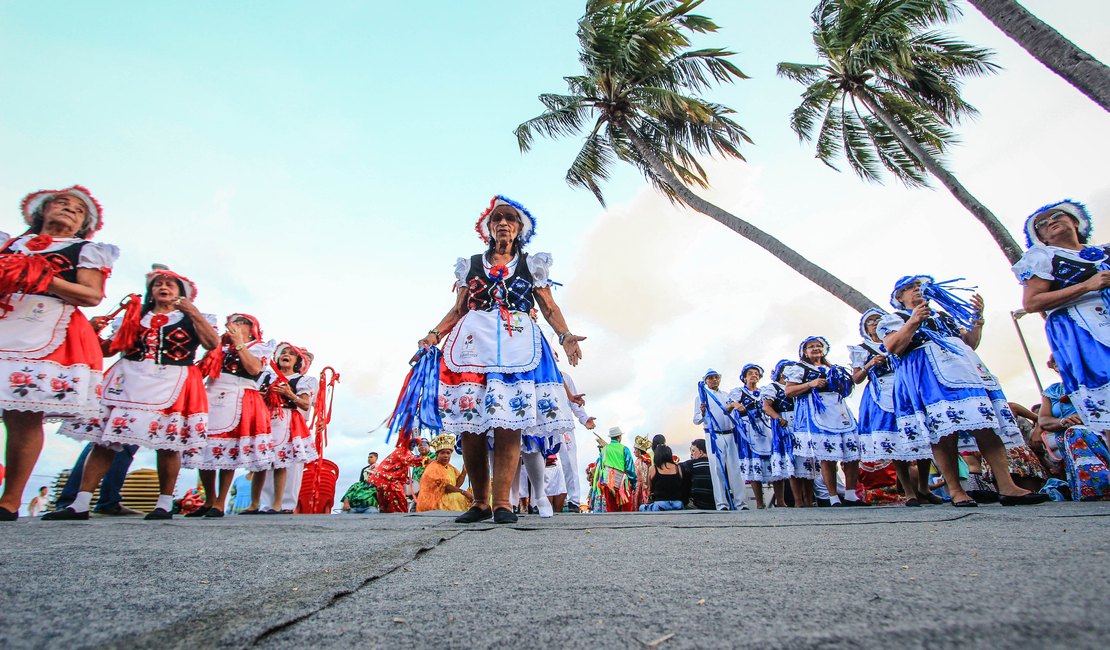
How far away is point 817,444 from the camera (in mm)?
6309

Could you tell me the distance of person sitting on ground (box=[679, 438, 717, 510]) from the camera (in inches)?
305

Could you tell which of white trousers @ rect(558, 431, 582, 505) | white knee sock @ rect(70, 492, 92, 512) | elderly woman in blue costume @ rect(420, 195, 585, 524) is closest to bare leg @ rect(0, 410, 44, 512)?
white knee sock @ rect(70, 492, 92, 512)

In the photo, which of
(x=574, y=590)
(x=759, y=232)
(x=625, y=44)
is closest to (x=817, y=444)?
(x=759, y=232)

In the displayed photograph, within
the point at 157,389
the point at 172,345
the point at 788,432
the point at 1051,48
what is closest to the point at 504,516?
the point at 157,389

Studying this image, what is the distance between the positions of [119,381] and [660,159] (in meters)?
10.4

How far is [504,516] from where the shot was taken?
117 inches

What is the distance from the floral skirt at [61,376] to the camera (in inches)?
122

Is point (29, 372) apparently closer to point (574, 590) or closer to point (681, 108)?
point (574, 590)

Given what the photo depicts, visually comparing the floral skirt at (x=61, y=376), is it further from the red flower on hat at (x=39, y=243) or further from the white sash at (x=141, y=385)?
the white sash at (x=141, y=385)

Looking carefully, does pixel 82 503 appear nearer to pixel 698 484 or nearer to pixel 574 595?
pixel 574 595

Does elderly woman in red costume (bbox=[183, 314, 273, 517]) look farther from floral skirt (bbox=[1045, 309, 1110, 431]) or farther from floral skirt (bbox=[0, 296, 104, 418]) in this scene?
floral skirt (bbox=[1045, 309, 1110, 431])

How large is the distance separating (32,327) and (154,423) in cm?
110

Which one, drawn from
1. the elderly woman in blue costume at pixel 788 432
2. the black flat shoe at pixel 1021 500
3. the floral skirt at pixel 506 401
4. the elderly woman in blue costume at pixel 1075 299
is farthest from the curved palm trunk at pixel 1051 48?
the floral skirt at pixel 506 401

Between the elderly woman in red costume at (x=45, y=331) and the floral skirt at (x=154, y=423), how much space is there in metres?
0.51
